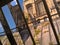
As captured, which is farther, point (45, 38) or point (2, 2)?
point (45, 38)

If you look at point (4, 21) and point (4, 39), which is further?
point (4, 39)

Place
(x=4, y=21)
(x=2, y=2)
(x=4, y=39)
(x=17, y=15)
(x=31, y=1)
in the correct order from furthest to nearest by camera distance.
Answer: (x=31, y=1) → (x=17, y=15) → (x=4, y=39) → (x=4, y=21) → (x=2, y=2)

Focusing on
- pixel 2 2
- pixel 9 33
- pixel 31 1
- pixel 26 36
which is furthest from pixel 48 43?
pixel 31 1

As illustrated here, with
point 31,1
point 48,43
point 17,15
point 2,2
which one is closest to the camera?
point 2,2

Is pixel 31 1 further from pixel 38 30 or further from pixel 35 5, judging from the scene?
pixel 38 30

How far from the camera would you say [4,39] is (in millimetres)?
7645

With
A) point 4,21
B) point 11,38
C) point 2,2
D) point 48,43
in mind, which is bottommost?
point 48,43

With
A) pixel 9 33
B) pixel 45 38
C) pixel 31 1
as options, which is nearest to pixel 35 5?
pixel 31 1

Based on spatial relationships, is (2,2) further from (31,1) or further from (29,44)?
(31,1)

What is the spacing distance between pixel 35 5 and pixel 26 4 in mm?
1837

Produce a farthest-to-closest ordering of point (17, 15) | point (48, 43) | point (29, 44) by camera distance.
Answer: point (17, 15)
point (29, 44)
point (48, 43)

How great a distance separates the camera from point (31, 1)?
14.0 m

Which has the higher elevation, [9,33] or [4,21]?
[4,21]

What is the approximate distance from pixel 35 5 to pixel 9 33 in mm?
9162
